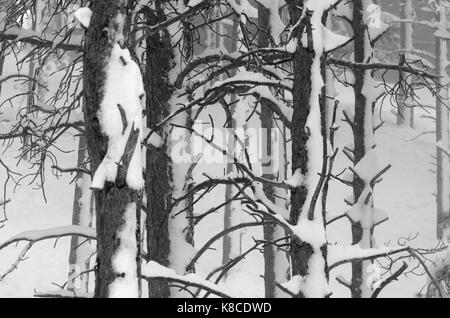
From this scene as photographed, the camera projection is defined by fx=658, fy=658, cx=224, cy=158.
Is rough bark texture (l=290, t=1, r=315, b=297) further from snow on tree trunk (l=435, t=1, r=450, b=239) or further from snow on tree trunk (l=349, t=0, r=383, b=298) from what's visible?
snow on tree trunk (l=435, t=1, r=450, b=239)

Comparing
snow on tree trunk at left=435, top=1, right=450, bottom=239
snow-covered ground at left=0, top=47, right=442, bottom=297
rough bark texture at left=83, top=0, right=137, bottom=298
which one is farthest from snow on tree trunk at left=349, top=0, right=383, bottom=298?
snow on tree trunk at left=435, top=1, right=450, bottom=239

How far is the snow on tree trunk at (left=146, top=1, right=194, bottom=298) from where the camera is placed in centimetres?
608

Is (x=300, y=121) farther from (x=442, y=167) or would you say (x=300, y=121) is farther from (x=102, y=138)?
(x=442, y=167)

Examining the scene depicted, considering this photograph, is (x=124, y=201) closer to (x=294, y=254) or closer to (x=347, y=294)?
(x=294, y=254)

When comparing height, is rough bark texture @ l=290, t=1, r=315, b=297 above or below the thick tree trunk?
below

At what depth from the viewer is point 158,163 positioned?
627cm

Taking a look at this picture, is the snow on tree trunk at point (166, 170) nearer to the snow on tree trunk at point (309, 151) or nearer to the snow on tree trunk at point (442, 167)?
the snow on tree trunk at point (309, 151)

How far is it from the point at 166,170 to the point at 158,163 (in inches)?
4.0

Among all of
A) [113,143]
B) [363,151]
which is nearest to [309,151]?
[113,143]

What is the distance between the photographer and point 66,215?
70.8ft

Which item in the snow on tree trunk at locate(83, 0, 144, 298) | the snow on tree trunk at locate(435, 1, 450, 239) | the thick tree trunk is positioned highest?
the snow on tree trunk at locate(435, 1, 450, 239)

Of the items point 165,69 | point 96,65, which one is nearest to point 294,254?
point 96,65

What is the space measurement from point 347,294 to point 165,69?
39.1 ft
